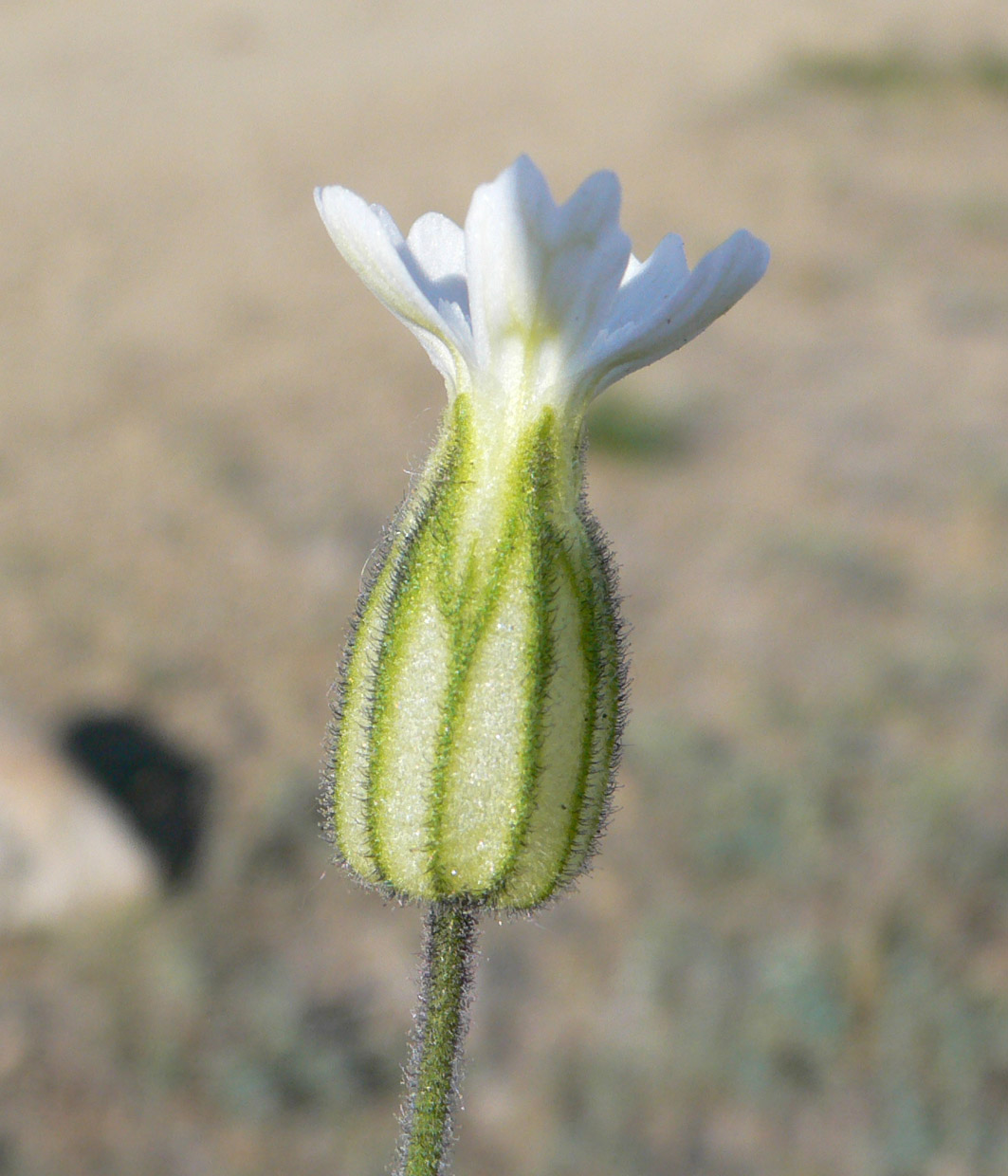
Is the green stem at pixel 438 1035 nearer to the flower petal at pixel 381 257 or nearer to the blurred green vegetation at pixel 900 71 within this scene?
the flower petal at pixel 381 257

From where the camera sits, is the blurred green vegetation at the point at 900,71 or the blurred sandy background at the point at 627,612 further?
the blurred green vegetation at the point at 900,71

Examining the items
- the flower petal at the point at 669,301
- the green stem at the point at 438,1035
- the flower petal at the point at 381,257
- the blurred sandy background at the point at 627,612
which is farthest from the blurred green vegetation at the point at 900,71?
the green stem at the point at 438,1035

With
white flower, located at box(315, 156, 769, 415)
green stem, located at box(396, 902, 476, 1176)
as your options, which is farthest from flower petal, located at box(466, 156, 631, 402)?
green stem, located at box(396, 902, 476, 1176)

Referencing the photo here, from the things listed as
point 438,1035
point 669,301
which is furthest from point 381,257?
point 438,1035

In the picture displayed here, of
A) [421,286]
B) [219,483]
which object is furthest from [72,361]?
[421,286]

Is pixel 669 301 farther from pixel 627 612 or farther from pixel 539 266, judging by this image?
pixel 627 612

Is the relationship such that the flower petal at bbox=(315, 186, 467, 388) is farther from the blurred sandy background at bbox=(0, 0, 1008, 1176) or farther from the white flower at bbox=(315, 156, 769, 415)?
the blurred sandy background at bbox=(0, 0, 1008, 1176)
